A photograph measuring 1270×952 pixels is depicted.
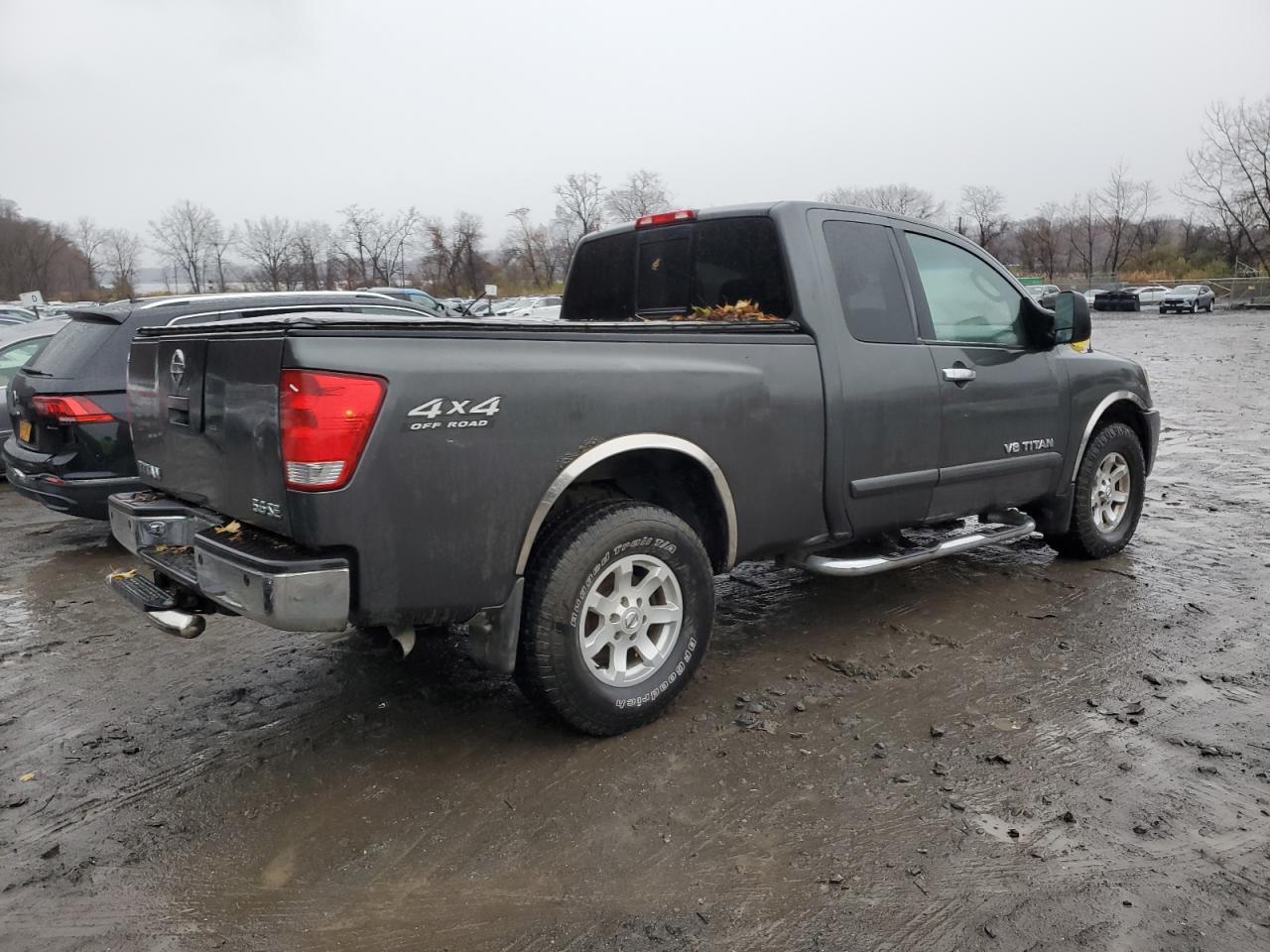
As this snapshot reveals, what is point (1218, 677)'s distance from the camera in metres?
4.03

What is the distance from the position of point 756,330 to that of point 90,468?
463 centimetres

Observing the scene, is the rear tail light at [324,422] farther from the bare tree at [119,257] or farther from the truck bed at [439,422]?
the bare tree at [119,257]

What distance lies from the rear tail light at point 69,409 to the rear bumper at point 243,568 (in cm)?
287

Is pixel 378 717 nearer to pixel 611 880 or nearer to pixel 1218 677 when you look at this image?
pixel 611 880

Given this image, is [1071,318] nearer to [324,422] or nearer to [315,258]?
[324,422]

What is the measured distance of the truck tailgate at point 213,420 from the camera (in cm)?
293

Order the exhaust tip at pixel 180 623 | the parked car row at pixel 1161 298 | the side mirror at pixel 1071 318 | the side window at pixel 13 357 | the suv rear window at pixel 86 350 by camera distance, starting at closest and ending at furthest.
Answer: the exhaust tip at pixel 180 623 < the side mirror at pixel 1071 318 < the suv rear window at pixel 86 350 < the side window at pixel 13 357 < the parked car row at pixel 1161 298

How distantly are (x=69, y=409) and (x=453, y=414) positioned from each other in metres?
4.30

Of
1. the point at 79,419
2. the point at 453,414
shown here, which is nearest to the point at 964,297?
the point at 453,414

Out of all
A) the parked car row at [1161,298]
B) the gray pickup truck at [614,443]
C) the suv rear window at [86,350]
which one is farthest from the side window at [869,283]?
the parked car row at [1161,298]

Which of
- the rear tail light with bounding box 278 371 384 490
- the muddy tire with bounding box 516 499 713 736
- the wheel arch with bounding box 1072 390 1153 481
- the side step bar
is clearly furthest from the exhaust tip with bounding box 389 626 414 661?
the wheel arch with bounding box 1072 390 1153 481

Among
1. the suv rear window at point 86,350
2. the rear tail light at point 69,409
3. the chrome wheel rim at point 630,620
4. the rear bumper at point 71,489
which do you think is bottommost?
the chrome wheel rim at point 630,620

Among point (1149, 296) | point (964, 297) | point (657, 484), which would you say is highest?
point (1149, 296)

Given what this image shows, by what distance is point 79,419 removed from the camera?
600 centimetres
